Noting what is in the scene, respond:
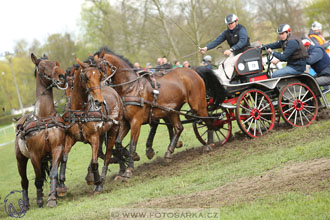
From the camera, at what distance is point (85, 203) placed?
696 centimetres

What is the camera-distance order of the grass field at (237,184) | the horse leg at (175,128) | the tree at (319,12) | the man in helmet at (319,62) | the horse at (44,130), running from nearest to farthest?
the grass field at (237,184), the horse at (44,130), the horse leg at (175,128), the man in helmet at (319,62), the tree at (319,12)

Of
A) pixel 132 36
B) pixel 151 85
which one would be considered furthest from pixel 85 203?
pixel 132 36

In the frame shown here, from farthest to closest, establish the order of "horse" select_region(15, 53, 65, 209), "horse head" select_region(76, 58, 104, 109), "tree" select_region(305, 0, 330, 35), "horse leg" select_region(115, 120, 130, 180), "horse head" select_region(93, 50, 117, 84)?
"tree" select_region(305, 0, 330, 35) < "horse leg" select_region(115, 120, 130, 180) < "horse head" select_region(93, 50, 117, 84) < "horse" select_region(15, 53, 65, 209) < "horse head" select_region(76, 58, 104, 109)

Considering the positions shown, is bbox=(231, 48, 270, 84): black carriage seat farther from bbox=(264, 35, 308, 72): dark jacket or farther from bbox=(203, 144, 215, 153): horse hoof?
bbox=(203, 144, 215, 153): horse hoof

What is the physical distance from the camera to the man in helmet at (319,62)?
9914 millimetres

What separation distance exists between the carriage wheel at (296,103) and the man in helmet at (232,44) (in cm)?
127

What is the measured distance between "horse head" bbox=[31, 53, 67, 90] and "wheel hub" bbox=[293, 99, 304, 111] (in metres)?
5.00

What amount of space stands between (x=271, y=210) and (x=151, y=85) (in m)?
5.02

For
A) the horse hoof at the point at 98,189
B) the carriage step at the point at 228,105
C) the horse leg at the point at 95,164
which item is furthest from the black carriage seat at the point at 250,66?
the horse hoof at the point at 98,189

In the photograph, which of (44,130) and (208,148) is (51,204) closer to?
(44,130)

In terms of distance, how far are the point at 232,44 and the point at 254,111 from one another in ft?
5.68

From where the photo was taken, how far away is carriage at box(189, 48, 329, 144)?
9.34m

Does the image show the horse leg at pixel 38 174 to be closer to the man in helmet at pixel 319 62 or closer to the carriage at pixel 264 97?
the carriage at pixel 264 97

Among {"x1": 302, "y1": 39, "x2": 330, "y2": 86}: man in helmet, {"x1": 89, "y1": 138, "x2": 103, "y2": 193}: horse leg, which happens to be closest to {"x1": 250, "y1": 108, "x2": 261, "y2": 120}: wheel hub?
{"x1": 302, "y1": 39, "x2": 330, "y2": 86}: man in helmet
